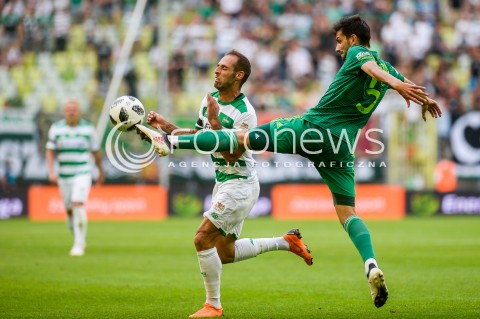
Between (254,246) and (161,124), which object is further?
(254,246)

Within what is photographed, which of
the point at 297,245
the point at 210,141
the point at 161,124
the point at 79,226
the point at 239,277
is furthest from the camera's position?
the point at 79,226

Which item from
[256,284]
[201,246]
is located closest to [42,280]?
[256,284]

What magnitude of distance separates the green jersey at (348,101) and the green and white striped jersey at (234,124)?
2.15 ft

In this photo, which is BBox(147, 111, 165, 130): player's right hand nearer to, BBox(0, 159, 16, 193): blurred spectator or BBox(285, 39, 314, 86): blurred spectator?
BBox(0, 159, 16, 193): blurred spectator

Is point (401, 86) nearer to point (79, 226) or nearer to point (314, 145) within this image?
point (314, 145)

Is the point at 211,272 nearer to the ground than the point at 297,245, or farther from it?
nearer to the ground

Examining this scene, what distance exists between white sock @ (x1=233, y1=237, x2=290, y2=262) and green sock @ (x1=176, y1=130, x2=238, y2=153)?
1.63 m

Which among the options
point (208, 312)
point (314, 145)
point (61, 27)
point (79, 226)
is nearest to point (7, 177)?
point (61, 27)

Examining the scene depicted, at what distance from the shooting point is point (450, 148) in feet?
88.5

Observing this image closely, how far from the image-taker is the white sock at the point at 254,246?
995 centimetres

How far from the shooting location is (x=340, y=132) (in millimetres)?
8859

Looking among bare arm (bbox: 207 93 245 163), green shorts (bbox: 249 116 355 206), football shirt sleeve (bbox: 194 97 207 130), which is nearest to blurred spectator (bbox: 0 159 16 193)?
football shirt sleeve (bbox: 194 97 207 130)

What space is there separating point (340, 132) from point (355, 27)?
1.10 m

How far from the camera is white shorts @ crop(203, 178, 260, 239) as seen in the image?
907 centimetres
